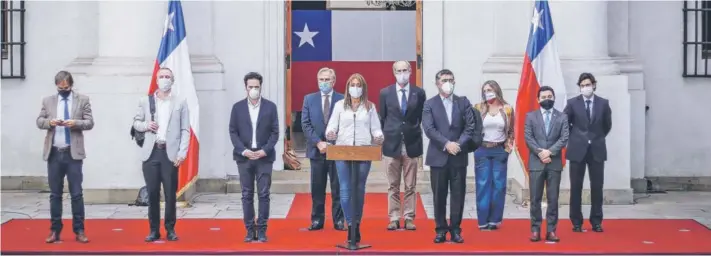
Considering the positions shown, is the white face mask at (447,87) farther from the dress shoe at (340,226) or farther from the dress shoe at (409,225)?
the dress shoe at (340,226)

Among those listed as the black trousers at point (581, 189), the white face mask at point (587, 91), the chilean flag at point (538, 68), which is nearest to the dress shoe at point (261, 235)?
the black trousers at point (581, 189)

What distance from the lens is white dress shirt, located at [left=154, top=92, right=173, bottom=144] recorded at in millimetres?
11828

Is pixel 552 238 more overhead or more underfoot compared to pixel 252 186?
more underfoot

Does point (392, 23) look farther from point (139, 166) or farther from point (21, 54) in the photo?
point (21, 54)

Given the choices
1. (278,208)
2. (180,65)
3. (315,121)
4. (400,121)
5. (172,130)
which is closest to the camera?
(172,130)

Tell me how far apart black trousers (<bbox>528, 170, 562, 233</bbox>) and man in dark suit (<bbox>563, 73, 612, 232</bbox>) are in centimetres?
68

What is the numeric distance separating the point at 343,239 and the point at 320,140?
1.14 m

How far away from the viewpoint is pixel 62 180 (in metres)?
11.9

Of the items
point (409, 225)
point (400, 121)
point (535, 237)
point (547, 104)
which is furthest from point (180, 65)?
point (535, 237)

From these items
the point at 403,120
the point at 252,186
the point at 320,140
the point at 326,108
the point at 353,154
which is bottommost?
the point at 252,186

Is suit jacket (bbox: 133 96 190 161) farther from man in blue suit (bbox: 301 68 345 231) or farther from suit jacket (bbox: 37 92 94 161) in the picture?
man in blue suit (bbox: 301 68 345 231)

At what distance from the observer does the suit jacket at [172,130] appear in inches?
465

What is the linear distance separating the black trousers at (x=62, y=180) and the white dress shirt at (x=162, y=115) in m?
0.81

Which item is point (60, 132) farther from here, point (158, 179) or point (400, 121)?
point (400, 121)
